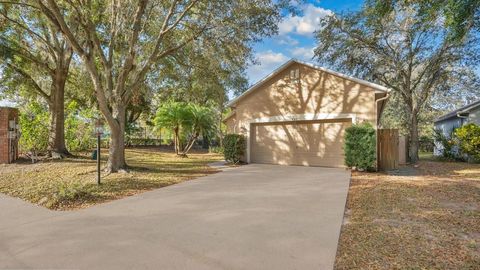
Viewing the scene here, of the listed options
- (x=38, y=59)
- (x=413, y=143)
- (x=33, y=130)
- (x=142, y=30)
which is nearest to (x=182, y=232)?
(x=142, y=30)

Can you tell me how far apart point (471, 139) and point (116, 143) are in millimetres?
16803

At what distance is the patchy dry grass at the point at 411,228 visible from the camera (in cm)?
331

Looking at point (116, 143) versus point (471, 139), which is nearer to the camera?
point (116, 143)

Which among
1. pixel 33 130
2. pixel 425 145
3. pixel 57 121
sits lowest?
pixel 425 145

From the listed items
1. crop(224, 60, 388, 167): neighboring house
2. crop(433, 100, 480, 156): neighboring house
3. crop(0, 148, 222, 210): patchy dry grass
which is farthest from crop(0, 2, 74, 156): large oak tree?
crop(433, 100, 480, 156): neighboring house

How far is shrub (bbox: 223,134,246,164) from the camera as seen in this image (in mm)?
13609

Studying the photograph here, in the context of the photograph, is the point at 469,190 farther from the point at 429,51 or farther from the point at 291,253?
the point at 429,51

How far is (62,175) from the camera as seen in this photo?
9.04 meters

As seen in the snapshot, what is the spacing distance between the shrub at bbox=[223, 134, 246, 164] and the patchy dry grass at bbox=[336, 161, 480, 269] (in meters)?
Answer: 6.84

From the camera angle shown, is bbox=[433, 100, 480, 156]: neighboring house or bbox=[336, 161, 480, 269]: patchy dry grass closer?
bbox=[336, 161, 480, 269]: patchy dry grass

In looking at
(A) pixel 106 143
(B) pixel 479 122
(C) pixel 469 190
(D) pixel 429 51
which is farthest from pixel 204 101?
(C) pixel 469 190

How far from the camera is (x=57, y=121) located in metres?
13.7

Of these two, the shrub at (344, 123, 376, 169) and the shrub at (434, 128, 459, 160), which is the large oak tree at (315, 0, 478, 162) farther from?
the shrub at (344, 123, 376, 169)

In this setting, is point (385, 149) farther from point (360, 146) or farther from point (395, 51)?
point (395, 51)
